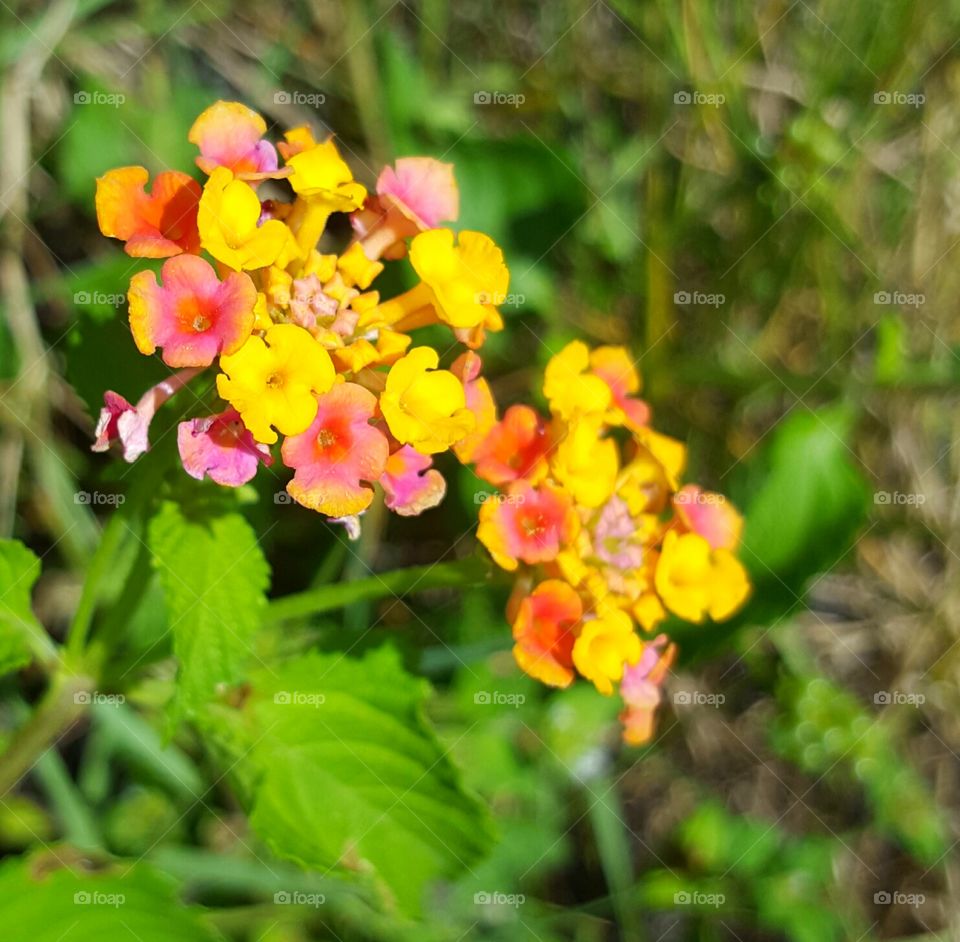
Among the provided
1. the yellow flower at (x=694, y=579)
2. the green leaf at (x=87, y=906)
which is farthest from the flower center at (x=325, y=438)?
the green leaf at (x=87, y=906)

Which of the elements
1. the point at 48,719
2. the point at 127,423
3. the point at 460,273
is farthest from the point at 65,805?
the point at 460,273

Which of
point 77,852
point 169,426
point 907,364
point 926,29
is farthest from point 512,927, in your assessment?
point 926,29

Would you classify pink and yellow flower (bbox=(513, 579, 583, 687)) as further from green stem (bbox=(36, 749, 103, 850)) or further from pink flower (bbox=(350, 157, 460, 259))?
green stem (bbox=(36, 749, 103, 850))

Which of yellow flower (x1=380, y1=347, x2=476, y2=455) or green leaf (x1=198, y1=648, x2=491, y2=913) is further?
green leaf (x1=198, y1=648, x2=491, y2=913)

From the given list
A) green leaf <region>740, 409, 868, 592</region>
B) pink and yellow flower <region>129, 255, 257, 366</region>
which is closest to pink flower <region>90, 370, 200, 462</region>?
pink and yellow flower <region>129, 255, 257, 366</region>

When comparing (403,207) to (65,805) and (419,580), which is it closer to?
(419,580)

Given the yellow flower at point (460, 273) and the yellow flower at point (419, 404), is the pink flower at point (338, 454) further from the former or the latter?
the yellow flower at point (460, 273)
